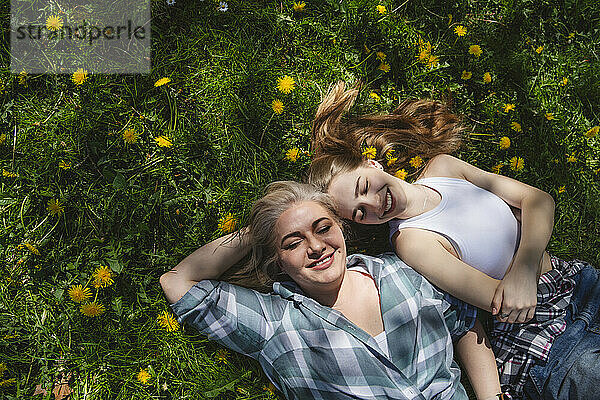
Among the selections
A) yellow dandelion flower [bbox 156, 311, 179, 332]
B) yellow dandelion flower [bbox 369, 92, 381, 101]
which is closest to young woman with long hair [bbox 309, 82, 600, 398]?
yellow dandelion flower [bbox 369, 92, 381, 101]

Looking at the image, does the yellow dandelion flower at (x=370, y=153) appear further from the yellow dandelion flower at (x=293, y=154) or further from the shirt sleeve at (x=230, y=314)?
Answer: the shirt sleeve at (x=230, y=314)

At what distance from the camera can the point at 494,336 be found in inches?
115

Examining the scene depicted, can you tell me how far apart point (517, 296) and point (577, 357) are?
1.47ft

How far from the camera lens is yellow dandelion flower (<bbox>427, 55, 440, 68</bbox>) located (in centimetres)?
341

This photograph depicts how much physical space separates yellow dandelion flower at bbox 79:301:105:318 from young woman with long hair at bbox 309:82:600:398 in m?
1.35

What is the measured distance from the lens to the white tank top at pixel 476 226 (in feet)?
9.12

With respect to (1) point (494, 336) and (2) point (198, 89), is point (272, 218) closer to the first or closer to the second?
(2) point (198, 89)

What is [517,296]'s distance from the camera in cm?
261

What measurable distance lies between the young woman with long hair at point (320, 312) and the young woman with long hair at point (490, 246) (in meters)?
Result: 0.14

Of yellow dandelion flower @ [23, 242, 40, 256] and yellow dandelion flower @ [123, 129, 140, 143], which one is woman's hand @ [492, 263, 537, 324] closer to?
yellow dandelion flower @ [123, 129, 140, 143]

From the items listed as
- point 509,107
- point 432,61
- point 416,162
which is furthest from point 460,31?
point 416,162

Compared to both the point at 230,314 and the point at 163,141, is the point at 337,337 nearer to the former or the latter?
the point at 230,314

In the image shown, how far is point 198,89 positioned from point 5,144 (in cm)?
116

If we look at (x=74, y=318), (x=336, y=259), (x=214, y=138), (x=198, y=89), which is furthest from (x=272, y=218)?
(x=74, y=318)
